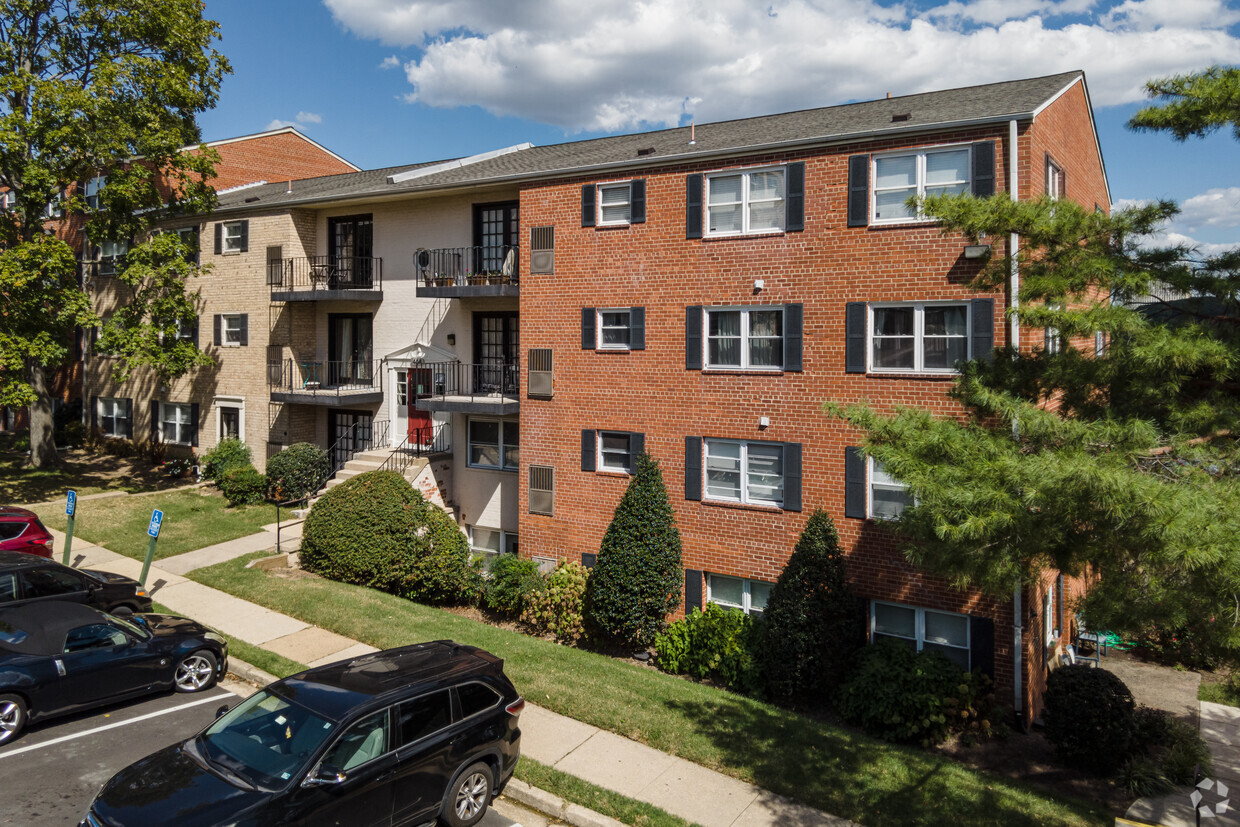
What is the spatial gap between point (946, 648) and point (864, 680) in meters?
1.76

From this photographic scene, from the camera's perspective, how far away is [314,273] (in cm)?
2441

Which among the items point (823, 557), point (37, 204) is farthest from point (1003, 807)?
point (37, 204)

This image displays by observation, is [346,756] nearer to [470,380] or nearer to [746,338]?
[746,338]

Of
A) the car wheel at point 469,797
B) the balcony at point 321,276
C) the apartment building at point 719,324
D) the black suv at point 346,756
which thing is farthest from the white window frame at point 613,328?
the car wheel at point 469,797

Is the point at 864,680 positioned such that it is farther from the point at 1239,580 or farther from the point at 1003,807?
the point at 1239,580

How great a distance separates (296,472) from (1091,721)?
1980 centimetres

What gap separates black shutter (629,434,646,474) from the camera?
16.8 meters

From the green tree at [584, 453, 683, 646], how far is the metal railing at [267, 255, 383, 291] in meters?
12.6

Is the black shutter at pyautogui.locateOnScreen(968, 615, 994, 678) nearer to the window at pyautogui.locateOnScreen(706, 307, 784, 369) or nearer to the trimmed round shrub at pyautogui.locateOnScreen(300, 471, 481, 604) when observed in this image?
the window at pyautogui.locateOnScreen(706, 307, 784, 369)

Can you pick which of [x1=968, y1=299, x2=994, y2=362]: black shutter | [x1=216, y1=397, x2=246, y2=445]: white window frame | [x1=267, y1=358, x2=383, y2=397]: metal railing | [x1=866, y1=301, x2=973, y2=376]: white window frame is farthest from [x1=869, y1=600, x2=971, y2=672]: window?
[x1=216, y1=397, x2=246, y2=445]: white window frame

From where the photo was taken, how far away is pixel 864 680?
1322cm

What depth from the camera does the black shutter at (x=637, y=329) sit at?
16812 millimetres

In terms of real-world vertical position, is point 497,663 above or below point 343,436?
below

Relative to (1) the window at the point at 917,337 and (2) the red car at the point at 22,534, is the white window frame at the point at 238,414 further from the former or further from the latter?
(1) the window at the point at 917,337
